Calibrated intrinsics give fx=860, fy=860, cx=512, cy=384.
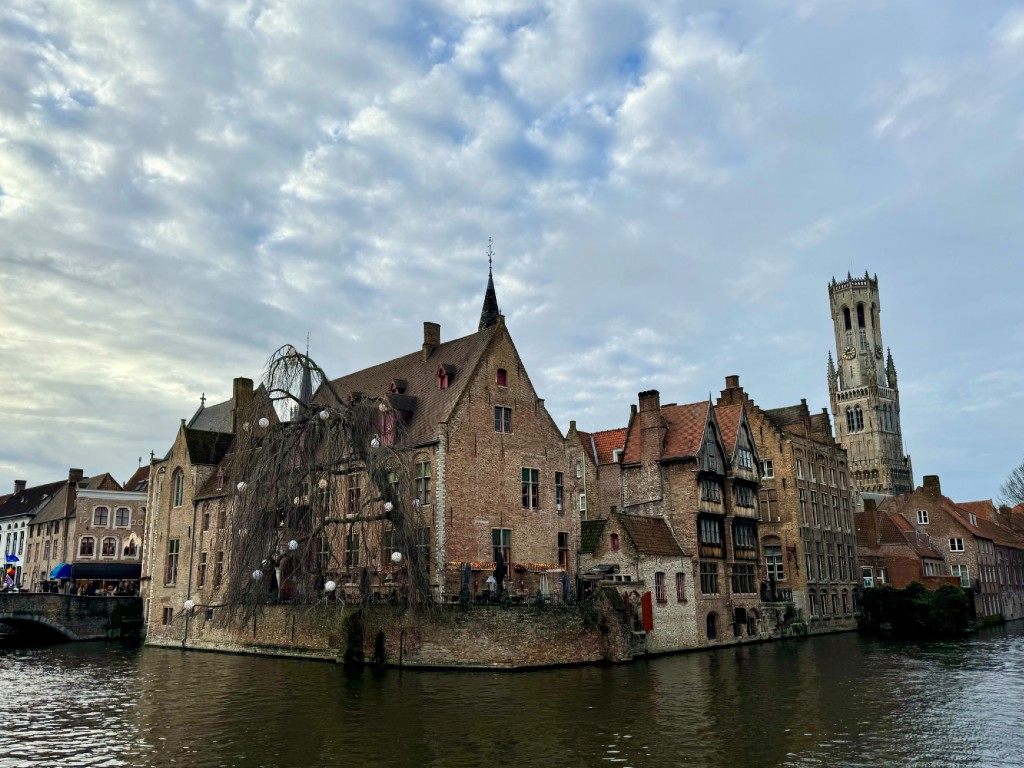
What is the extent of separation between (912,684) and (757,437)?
89.8 ft

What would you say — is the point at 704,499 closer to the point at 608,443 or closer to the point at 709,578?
the point at 709,578

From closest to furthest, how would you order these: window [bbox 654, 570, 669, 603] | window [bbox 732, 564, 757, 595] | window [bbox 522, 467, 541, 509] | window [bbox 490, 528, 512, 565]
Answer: window [bbox 490, 528, 512, 565] → window [bbox 654, 570, 669, 603] → window [bbox 522, 467, 541, 509] → window [bbox 732, 564, 757, 595]

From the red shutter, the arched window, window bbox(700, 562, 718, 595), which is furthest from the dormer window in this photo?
the arched window

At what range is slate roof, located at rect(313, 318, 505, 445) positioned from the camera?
39.5 meters

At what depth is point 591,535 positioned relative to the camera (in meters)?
42.3

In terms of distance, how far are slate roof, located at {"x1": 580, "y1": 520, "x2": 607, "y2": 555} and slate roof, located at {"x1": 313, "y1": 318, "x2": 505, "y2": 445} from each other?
31.1 feet

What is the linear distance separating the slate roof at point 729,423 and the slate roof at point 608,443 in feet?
18.0

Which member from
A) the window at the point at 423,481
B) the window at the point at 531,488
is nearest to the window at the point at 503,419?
the window at the point at 531,488

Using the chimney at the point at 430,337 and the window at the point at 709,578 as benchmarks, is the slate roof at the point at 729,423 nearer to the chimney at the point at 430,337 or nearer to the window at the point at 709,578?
the window at the point at 709,578

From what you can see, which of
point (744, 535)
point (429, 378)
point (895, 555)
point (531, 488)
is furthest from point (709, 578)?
point (895, 555)

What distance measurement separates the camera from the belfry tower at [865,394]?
152m

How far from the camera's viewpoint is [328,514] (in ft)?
109

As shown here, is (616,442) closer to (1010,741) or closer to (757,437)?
(757,437)

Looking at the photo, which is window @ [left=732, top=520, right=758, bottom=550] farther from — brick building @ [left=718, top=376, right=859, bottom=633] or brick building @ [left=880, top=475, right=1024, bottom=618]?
brick building @ [left=880, top=475, right=1024, bottom=618]
